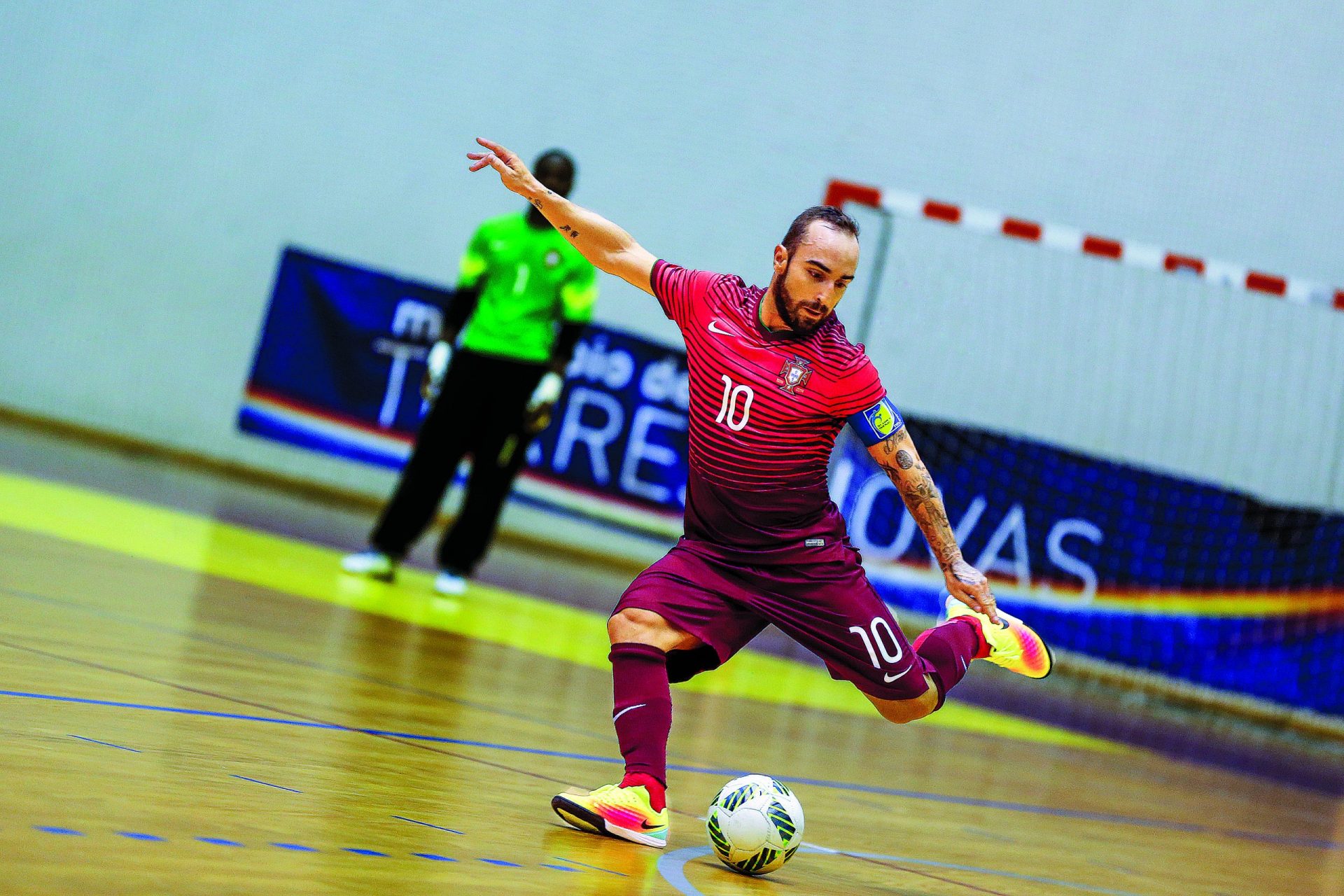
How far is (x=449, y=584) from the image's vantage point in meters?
7.33

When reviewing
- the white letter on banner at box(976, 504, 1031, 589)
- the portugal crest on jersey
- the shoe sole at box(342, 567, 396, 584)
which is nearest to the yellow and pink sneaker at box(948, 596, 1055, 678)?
the portugal crest on jersey

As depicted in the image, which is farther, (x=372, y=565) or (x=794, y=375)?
(x=372, y=565)

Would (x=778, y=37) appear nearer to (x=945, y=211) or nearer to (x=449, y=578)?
(x=945, y=211)

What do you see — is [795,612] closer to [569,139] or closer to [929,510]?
[929,510]

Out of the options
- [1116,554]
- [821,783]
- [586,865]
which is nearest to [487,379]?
[821,783]

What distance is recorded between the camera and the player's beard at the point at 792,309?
341cm

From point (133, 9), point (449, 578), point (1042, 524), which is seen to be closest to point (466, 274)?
point (449, 578)

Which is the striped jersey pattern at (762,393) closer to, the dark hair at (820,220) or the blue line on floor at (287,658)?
the dark hair at (820,220)

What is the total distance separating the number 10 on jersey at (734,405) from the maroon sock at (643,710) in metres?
0.57

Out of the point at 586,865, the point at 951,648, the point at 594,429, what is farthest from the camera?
the point at 594,429

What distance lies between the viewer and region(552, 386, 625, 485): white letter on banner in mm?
12008

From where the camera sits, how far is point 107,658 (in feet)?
12.0

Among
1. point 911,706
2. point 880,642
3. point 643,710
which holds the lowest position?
point 643,710

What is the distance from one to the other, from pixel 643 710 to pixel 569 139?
32.9ft
